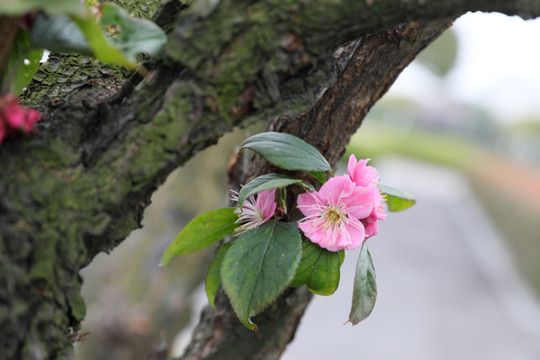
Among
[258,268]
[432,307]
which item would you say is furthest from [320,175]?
[432,307]

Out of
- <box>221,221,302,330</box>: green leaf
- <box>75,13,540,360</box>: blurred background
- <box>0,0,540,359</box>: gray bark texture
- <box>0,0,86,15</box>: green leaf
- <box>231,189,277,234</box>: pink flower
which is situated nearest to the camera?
<box>0,0,86,15</box>: green leaf

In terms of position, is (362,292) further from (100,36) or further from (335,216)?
(100,36)

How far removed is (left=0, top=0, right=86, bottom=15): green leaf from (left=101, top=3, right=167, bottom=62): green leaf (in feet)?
0.33

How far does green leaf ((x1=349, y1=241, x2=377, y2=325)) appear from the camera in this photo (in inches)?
23.8

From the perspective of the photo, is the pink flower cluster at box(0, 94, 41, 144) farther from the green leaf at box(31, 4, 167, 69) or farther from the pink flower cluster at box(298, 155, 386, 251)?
the pink flower cluster at box(298, 155, 386, 251)

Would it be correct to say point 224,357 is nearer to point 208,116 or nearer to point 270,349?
point 270,349

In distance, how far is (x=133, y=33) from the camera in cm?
47

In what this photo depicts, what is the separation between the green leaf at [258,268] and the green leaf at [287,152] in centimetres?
Answer: 9

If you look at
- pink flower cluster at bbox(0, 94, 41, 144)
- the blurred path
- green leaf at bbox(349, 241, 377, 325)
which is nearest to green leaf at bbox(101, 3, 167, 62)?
pink flower cluster at bbox(0, 94, 41, 144)

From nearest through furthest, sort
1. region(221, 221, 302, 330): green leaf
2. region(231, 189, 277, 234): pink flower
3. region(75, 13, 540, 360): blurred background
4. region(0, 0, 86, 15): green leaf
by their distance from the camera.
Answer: region(0, 0, 86, 15): green leaf < region(221, 221, 302, 330): green leaf < region(231, 189, 277, 234): pink flower < region(75, 13, 540, 360): blurred background

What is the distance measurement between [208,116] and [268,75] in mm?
81

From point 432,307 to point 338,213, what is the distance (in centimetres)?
391

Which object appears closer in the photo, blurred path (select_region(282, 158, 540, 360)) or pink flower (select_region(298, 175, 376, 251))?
pink flower (select_region(298, 175, 376, 251))

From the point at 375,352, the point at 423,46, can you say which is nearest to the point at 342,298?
the point at 375,352
